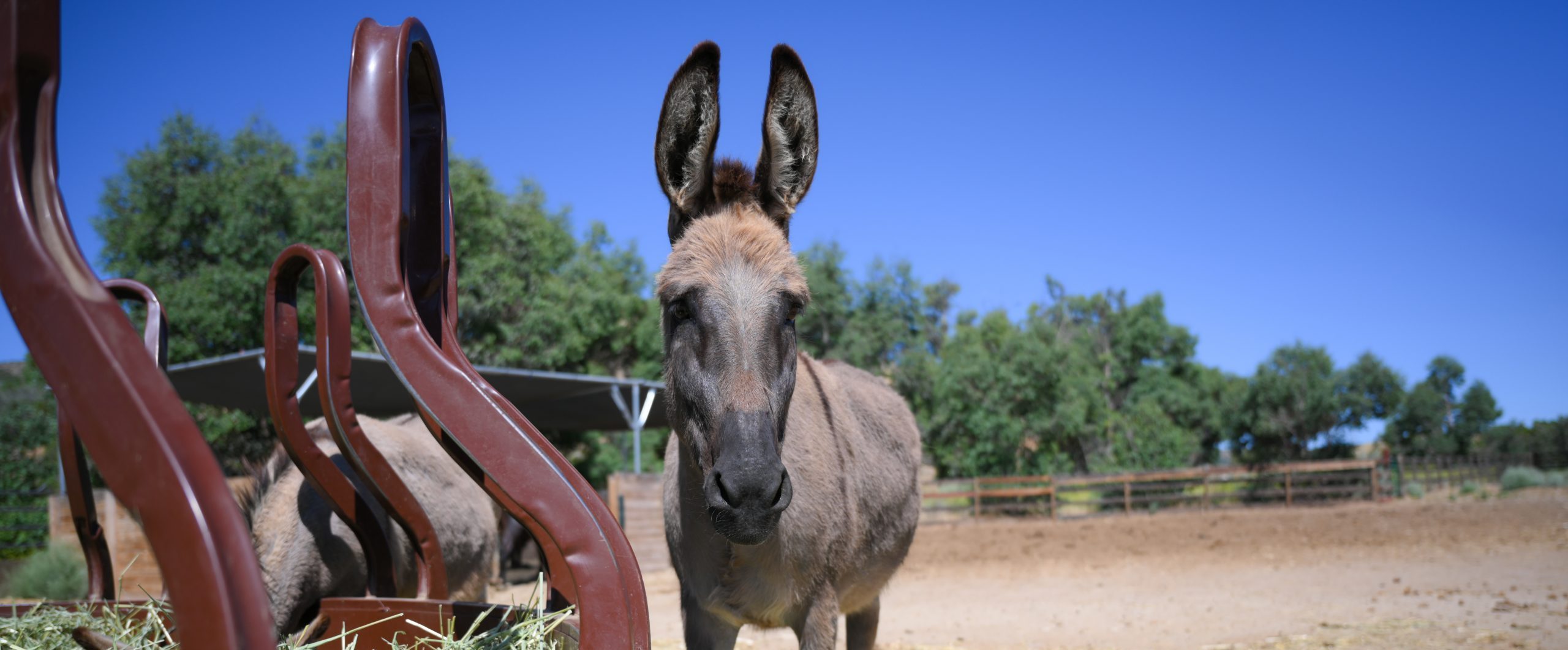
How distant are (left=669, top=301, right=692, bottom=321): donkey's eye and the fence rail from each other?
2144 centimetres

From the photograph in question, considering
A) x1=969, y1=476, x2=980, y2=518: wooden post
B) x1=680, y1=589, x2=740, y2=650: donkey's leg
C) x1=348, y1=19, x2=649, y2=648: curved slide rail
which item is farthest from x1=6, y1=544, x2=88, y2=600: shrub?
x1=969, y1=476, x2=980, y2=518: wooden post

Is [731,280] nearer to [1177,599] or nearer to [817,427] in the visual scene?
[817,427]

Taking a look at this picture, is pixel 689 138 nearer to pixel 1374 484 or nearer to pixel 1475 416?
pixel 1374 484

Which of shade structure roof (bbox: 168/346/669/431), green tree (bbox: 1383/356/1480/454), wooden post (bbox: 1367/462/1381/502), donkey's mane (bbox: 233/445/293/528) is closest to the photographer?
donkey's mane (bbox: 233/445/293/528)

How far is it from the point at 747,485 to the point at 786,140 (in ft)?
3.70

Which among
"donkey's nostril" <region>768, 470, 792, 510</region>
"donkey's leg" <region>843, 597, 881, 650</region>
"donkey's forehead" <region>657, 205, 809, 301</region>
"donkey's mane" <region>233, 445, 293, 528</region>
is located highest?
"donkey's forehead" <region>657, 205, 809, 301</region>

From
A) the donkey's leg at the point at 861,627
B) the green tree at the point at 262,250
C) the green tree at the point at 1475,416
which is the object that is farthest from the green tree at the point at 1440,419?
the donkey's leg at the point at 861,627

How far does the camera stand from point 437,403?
1618 mm

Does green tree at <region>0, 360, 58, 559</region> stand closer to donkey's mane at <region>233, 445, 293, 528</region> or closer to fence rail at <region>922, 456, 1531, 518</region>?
donkey's mane at <region>233, 445, 293, 528</region>

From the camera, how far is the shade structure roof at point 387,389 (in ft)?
42.4

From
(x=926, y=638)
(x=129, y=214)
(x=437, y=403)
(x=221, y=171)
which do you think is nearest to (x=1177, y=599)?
(x=926, y=638)

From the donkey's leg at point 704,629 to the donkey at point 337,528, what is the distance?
3.64 ft

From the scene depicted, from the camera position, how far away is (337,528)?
383 cm

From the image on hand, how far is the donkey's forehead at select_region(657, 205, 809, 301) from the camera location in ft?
7.73
